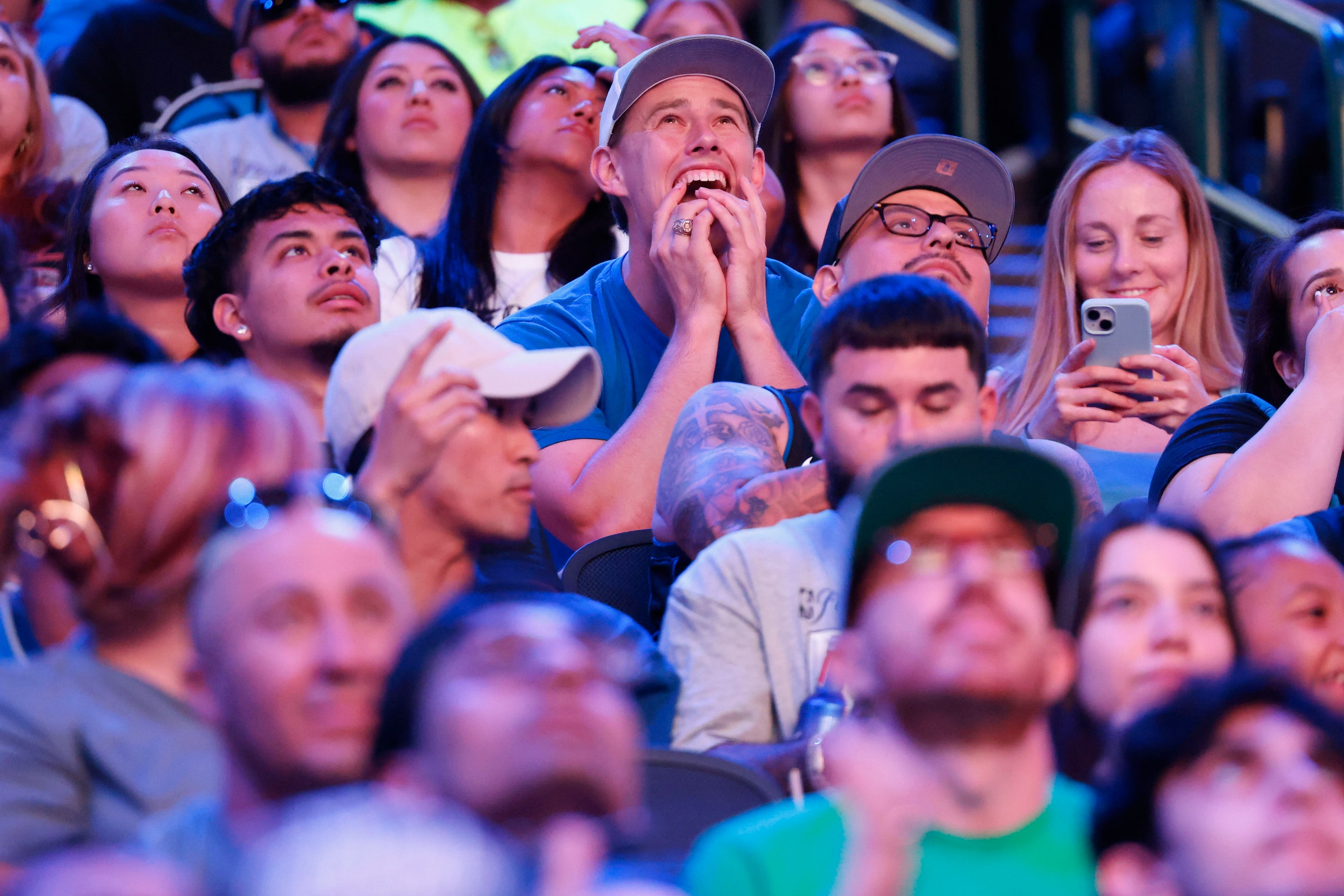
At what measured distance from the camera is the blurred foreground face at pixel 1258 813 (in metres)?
1.52

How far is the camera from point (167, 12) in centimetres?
489

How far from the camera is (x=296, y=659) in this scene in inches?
64.3

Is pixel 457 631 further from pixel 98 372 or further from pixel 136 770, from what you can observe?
pixel 98 372

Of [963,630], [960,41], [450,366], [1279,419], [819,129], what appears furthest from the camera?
[960,41]

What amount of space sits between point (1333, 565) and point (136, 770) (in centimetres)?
163

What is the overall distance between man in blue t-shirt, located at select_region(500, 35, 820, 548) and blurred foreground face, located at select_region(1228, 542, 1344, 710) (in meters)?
1.23

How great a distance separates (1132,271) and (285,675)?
2650mm

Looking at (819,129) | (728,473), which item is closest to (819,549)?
(728,473)

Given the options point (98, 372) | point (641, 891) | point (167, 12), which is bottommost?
point (641, 891)

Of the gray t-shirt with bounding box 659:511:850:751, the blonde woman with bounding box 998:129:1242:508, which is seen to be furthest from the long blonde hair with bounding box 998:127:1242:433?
the gray t-shirt with bounding box 659:511:850:751

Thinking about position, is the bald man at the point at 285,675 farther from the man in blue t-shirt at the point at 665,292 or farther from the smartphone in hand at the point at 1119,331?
the smartphone in hand at the point at 1119,331

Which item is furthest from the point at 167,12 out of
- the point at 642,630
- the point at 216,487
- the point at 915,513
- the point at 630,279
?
the point at 915,513

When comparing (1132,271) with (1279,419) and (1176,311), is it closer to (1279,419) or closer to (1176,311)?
(1176,311)

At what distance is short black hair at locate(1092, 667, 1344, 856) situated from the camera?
1.61 metres
